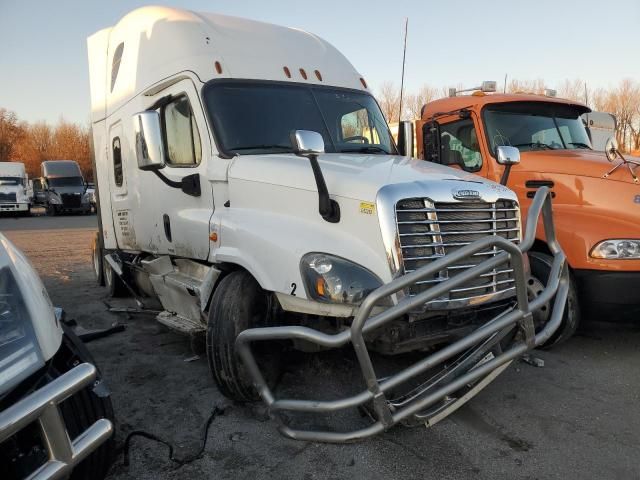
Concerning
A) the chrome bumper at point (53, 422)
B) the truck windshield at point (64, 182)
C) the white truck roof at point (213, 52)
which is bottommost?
the chrome bumper at point (53, 422)

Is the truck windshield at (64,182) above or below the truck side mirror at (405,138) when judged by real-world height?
below

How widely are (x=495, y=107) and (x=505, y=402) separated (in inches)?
135

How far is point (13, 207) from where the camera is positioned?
2709 centimetres

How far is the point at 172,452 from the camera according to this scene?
118 inches

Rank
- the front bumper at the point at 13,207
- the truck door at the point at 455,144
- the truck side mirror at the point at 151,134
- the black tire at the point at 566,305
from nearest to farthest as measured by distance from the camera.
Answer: the truck side mirror at the point at 151,134, the black tire at the point at 566,305, the truck door at the point at 455,144, the front bumper at the point at 13,207

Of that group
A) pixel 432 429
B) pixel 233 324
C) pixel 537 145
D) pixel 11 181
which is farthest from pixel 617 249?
pixel 11 181

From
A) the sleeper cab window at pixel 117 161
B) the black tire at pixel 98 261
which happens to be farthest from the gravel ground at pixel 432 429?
the black tire at pixel 98 261

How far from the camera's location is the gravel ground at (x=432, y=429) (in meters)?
2.86

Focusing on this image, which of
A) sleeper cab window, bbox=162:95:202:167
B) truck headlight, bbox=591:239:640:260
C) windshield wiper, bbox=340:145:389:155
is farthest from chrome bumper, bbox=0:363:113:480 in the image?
truck headlight, bbox=591:239:640:260

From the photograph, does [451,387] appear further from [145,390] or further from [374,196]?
[145,390]

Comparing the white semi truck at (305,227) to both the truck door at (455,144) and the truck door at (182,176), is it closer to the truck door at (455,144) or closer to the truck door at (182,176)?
the truck door at (182,176)

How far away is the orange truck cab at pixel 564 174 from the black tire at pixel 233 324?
7.12 ft

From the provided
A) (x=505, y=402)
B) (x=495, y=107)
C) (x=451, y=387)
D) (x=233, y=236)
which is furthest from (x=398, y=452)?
(x=495, y=107)

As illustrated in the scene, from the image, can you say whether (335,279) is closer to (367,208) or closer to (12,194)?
(367,208)
